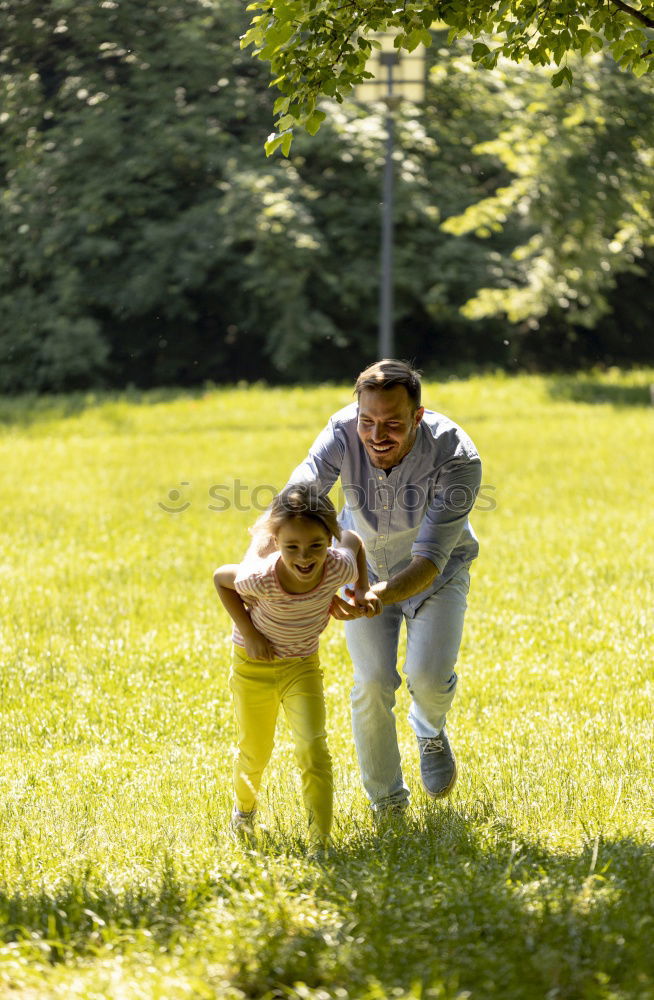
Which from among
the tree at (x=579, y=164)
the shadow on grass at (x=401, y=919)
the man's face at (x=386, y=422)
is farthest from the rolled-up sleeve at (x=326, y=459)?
the tree at (x=579, y=164)

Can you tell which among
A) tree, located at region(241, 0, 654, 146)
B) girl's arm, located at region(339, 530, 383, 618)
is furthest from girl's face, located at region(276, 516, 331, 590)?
tree, located at region(241, 0, 654, 146)

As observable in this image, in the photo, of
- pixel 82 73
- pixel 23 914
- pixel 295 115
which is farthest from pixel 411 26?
pixel 82 73

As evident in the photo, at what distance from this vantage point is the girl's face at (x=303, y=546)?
13.5ft

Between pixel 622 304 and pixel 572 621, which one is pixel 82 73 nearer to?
pixel 622 304

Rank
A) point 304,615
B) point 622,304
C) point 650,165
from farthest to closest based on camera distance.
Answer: point 622,304
point 650,165
point 304,615

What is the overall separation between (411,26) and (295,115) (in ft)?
1.76

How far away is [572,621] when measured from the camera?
8328 mm

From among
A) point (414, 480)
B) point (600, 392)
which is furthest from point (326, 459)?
point (600, 392)

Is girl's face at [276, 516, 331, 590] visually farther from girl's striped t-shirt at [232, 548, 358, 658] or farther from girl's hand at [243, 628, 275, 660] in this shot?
girl's hand at [243, 628, 275, 660]

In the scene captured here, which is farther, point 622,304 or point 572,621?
point 622,304

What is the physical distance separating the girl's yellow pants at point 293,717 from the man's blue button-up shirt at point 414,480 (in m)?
0.61

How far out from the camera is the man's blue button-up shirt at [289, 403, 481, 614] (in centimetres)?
466

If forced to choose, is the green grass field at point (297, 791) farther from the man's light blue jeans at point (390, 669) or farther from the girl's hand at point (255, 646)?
the girl's hand at point (255, 646)

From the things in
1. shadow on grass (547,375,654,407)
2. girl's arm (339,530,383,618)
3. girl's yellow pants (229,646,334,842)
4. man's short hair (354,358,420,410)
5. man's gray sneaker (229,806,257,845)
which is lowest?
man's gray sneaker (229,806,257,845)
